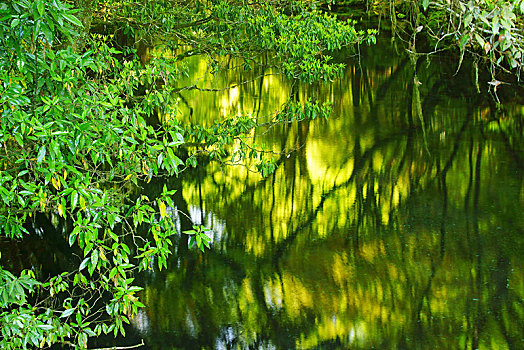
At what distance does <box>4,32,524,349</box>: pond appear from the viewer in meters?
5.41

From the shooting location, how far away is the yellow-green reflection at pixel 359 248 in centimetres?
543

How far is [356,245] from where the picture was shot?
7.24m

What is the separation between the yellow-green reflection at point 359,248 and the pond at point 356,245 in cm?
2

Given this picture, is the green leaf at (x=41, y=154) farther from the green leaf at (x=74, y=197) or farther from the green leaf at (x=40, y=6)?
the green leaf at (x=40, y=6)

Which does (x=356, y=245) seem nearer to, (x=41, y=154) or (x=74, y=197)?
(x=74, y=197)

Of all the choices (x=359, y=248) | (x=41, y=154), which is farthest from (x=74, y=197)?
(x=359, y=248)

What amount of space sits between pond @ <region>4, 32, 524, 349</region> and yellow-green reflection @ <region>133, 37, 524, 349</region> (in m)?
0.02

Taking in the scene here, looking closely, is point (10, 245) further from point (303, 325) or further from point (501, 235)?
point (501, 235)

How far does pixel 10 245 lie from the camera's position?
7.09 m

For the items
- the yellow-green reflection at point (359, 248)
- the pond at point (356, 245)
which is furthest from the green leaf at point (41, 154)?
the yellow-green reflection at point (359, 248)

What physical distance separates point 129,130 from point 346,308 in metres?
3.77

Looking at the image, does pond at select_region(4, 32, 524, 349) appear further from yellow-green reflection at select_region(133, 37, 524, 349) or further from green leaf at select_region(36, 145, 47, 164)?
green leaf at select_region(36, 145, 47, 164)

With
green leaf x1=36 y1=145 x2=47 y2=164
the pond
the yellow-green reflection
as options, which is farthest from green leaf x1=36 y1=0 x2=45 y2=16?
the yellow-green reflection

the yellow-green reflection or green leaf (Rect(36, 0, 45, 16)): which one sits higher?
green leaf (Rect(36, 0, 45, 16))
